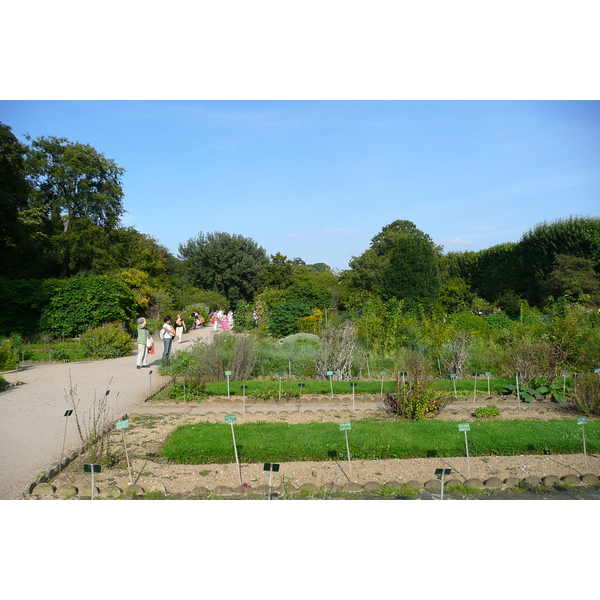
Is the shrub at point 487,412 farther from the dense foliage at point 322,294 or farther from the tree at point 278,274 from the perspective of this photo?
the tree at point 278,274

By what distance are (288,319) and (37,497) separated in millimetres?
12238

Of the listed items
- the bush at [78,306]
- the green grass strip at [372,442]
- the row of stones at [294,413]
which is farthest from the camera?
the bush at [78,306]

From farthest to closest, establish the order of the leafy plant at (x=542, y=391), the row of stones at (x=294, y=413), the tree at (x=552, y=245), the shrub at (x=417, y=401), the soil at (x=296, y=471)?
the tree at (x=552, y=245) → the leafy plant at (x=542, y=391) → the row of stones at (x=294, y=413) → the shrub at (x=417, y=401) → the soil at (x=296, y=471)

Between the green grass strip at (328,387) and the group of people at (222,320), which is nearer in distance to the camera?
the green grass strip at (328,387)

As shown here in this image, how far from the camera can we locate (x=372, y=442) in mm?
5000

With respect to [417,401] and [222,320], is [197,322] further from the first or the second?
[417,401]

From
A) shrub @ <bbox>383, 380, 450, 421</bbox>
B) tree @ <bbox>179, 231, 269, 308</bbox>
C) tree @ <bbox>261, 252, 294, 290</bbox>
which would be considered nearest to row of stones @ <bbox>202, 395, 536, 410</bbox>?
shrub @ <bbox>383, 380, 450, 421</bbox>

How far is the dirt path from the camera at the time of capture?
15.1 ft

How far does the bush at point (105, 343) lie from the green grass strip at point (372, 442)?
789 cm

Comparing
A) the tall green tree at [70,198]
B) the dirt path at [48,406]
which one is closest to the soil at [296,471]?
the dirt path at [48,406]

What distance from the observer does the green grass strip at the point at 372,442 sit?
4840mm

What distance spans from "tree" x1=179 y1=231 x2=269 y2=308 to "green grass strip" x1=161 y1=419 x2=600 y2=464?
30497 millimetres

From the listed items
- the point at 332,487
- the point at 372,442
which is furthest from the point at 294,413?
the point at 332,487

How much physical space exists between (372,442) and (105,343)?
9883 millimetres
